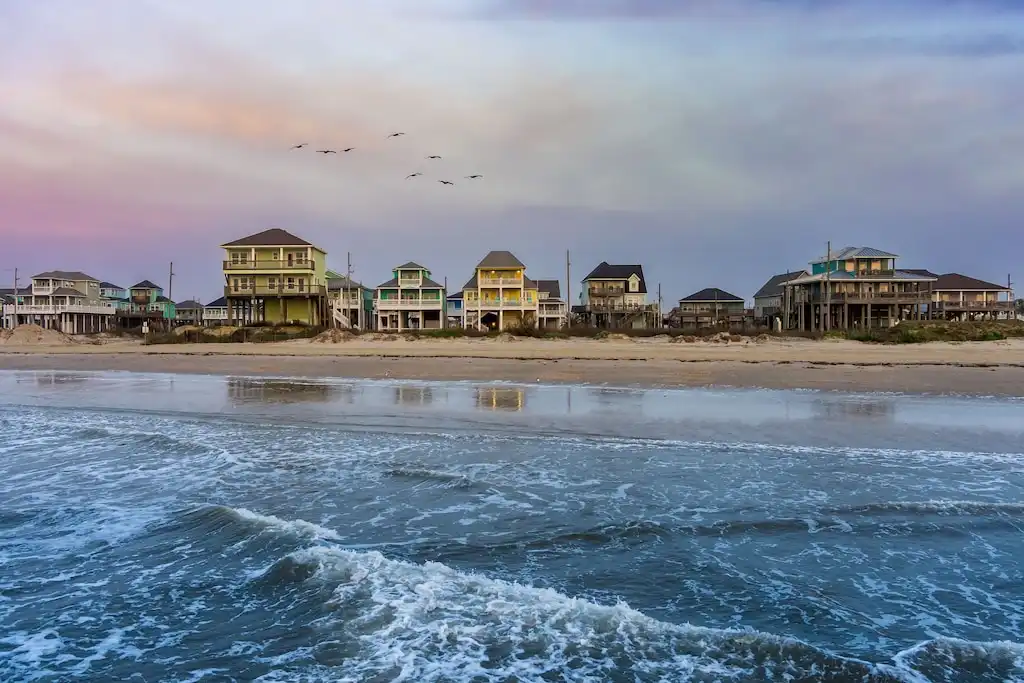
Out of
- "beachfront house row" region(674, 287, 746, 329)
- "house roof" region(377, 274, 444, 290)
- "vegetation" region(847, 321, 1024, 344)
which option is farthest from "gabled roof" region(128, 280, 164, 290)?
"vegetation" region(847, 321, 1024, 344)

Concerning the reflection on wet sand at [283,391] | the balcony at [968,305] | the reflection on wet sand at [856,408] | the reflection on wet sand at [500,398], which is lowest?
the reflection on wet sand at [856,408]

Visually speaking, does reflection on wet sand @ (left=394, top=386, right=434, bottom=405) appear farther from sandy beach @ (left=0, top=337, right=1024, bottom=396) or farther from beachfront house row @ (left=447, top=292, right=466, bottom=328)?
beachfront house row @ (left=447, top=292, right=466, bottom=328)

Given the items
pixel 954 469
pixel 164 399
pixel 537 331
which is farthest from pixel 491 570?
pixel 537 331

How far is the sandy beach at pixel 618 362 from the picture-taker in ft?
68.5

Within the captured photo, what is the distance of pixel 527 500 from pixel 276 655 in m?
3.53

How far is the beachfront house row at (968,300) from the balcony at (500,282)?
44254mm

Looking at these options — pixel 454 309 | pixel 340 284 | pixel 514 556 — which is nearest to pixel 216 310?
pixel 340 284

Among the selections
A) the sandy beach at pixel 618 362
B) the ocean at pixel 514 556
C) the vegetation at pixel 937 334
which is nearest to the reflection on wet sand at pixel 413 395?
the sandy beach at pixel 618 362

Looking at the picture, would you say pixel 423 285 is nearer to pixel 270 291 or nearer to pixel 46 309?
pixel 270 291

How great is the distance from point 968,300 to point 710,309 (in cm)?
2734

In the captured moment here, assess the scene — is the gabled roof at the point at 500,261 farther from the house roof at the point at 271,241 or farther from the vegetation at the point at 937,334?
the vegetation at the point at 937,334

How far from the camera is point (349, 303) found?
60.8 m

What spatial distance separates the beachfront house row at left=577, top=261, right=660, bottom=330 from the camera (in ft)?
222

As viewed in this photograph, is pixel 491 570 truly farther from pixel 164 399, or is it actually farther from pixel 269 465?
pixel 164 399
